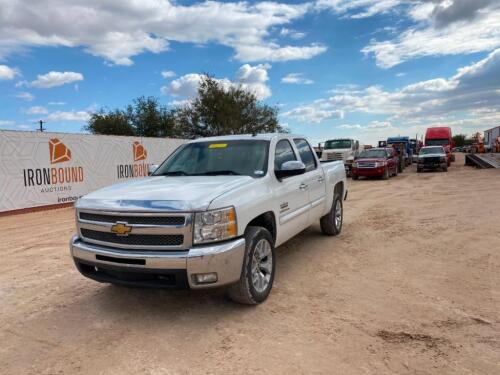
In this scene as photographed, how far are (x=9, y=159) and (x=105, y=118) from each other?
31500mm

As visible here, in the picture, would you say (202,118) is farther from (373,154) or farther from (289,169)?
(289,169)

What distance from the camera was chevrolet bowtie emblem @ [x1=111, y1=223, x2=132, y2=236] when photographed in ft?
12.8

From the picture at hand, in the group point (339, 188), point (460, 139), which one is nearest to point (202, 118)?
point (339, 188)

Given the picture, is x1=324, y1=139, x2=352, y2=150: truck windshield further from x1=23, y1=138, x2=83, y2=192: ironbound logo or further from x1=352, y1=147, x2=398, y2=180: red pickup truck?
x1=23, y1=138, x2=83, y2=192: ironbound logo

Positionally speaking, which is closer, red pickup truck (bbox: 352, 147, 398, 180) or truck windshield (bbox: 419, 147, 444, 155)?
red pickup truck (bbox: 352, 147, 398, 180)

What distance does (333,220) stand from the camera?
7590 mm

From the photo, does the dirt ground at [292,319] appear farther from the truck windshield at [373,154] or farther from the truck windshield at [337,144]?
the truck windshield at [337,144]

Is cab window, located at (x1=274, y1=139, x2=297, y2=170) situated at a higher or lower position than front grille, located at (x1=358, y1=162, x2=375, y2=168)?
higher

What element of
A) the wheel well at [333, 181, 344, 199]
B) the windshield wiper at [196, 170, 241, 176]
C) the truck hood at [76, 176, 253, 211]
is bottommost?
the wheel well at [333, 181, 344, 199]

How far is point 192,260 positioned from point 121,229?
2.64ft

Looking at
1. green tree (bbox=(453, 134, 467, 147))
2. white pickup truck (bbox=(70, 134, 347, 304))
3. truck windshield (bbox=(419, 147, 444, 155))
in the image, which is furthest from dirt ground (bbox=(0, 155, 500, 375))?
green tree (bbox=(453, 134, 467, 147))

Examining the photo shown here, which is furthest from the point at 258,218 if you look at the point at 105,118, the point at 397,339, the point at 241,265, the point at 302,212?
the point at 105,118

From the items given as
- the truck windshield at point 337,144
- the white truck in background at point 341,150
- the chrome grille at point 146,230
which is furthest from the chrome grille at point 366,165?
the chrome grille at point 146,230

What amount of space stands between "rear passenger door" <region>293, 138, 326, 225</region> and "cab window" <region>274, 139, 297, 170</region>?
0.34 metres
